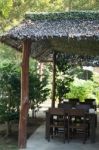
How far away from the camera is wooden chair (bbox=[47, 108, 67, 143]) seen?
10555 mm

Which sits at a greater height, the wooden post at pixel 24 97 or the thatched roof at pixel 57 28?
the thatched roof at pixel 57 28

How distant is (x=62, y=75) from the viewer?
17.7 meters

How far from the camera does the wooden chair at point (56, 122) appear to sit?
10.6 metres

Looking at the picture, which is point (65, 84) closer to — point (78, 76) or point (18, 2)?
point (18, 2)

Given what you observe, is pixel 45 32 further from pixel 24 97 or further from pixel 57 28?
pixel 24 97

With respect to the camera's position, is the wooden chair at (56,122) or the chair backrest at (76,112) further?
the wooden chair at (56,122)

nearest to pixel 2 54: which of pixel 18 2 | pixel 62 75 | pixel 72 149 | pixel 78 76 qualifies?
pixel 18 2

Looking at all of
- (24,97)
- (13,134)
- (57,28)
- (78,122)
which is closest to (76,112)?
(78,122)

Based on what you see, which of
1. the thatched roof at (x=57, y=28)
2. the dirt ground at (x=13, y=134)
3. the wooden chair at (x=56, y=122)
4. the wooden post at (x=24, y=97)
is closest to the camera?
the thatched roof at (x=57, y=28)

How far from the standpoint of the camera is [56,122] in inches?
424

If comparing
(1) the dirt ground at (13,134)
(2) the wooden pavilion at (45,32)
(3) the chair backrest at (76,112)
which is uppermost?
(2) the wooden pavilion at (45,32)

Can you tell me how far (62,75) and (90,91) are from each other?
14.7 ft

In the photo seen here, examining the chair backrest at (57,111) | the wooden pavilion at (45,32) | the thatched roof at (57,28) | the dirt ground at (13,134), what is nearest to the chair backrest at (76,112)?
the chair backrest at (57,111)

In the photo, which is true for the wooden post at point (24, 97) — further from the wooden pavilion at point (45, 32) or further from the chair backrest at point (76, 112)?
the chair backrest at point (76, 112)
